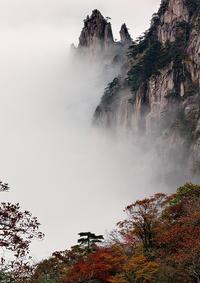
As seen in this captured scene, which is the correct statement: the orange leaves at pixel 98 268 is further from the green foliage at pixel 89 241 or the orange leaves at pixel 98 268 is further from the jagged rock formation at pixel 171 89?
the jagged rock formation at pixel 171 89

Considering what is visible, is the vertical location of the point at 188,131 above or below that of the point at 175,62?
below

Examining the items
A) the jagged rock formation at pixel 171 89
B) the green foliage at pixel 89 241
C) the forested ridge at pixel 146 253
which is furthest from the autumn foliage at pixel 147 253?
the jagged rock formation at pixel 171 89

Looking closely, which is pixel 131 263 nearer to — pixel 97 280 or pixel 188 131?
pixel 97 280

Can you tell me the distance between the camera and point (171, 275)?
168ft

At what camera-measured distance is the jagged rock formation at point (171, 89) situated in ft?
515

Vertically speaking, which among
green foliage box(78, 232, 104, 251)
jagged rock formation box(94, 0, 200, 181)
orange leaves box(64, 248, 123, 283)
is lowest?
orange leaves box(64, 248, 123, 283)

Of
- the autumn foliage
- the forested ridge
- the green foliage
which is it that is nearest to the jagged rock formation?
the green foliage

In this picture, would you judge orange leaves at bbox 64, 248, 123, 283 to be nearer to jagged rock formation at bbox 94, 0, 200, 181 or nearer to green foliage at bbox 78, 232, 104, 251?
green foliage at bbox 78, 232, 104, 251

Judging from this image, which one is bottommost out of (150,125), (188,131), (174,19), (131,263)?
(131,263)

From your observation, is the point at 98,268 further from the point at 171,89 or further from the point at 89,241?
the point at 171,89

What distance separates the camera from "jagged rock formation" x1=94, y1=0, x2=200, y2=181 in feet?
515

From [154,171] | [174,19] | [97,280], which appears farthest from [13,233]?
[174,19]

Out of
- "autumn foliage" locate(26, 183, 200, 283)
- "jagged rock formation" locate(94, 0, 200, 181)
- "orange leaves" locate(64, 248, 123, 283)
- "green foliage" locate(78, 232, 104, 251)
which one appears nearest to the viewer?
"autumn foliage" locate(26, 183, 200, 283)

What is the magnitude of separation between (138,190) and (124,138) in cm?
3059
